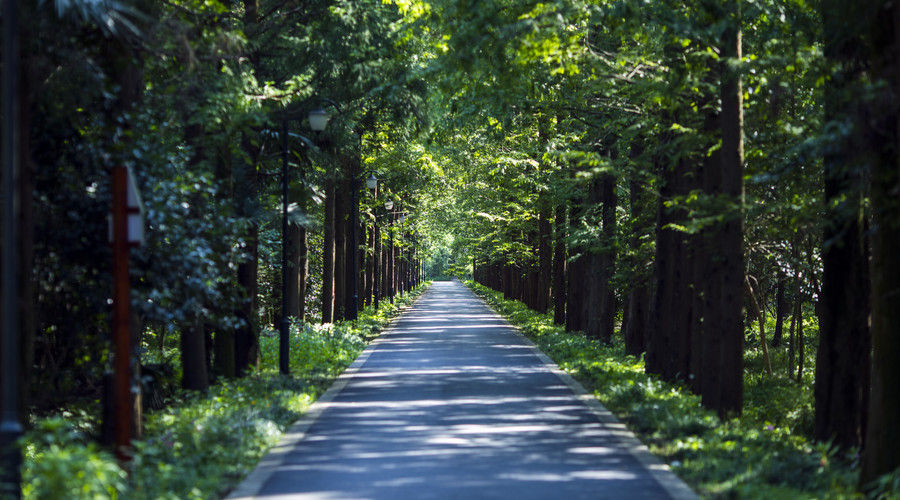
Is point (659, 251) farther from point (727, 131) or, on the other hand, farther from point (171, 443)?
point (171, 443)

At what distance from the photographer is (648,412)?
14.0 meters

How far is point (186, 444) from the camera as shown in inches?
437

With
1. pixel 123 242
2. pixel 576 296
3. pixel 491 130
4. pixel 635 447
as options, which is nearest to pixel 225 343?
pixel 491 130

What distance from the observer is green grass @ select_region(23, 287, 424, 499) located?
6.81 m

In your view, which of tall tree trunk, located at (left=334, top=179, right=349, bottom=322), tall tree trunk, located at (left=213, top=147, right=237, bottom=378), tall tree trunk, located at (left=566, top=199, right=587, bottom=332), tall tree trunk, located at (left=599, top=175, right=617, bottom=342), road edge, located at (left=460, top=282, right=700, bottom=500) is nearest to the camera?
road edge, located at (left=460, top=282, right=700, bottom=500)

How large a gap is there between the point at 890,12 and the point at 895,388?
359 cm

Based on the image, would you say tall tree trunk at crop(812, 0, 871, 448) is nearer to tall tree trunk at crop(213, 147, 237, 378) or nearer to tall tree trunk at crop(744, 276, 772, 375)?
tall tree trunk at crop(744, 276, 772, 375)

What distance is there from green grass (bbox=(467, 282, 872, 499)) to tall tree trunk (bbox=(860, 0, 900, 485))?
1.63ft

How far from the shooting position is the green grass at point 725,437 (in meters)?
9.37

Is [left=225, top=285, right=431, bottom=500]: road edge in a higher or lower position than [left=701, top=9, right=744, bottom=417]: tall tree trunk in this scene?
lower

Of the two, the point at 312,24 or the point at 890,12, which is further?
the point at 312,24

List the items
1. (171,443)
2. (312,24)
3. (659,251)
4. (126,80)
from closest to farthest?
(171,443) → (126,80) → (659,251) → (312,24)

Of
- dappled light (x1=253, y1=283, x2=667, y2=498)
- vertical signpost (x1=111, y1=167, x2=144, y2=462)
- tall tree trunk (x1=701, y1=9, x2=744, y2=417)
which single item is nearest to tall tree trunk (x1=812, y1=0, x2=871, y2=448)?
tall tree trunk (x1=701, y1=9, x2=744, y2=417)

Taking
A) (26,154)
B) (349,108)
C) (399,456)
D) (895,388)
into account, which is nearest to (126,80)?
(26,154)
